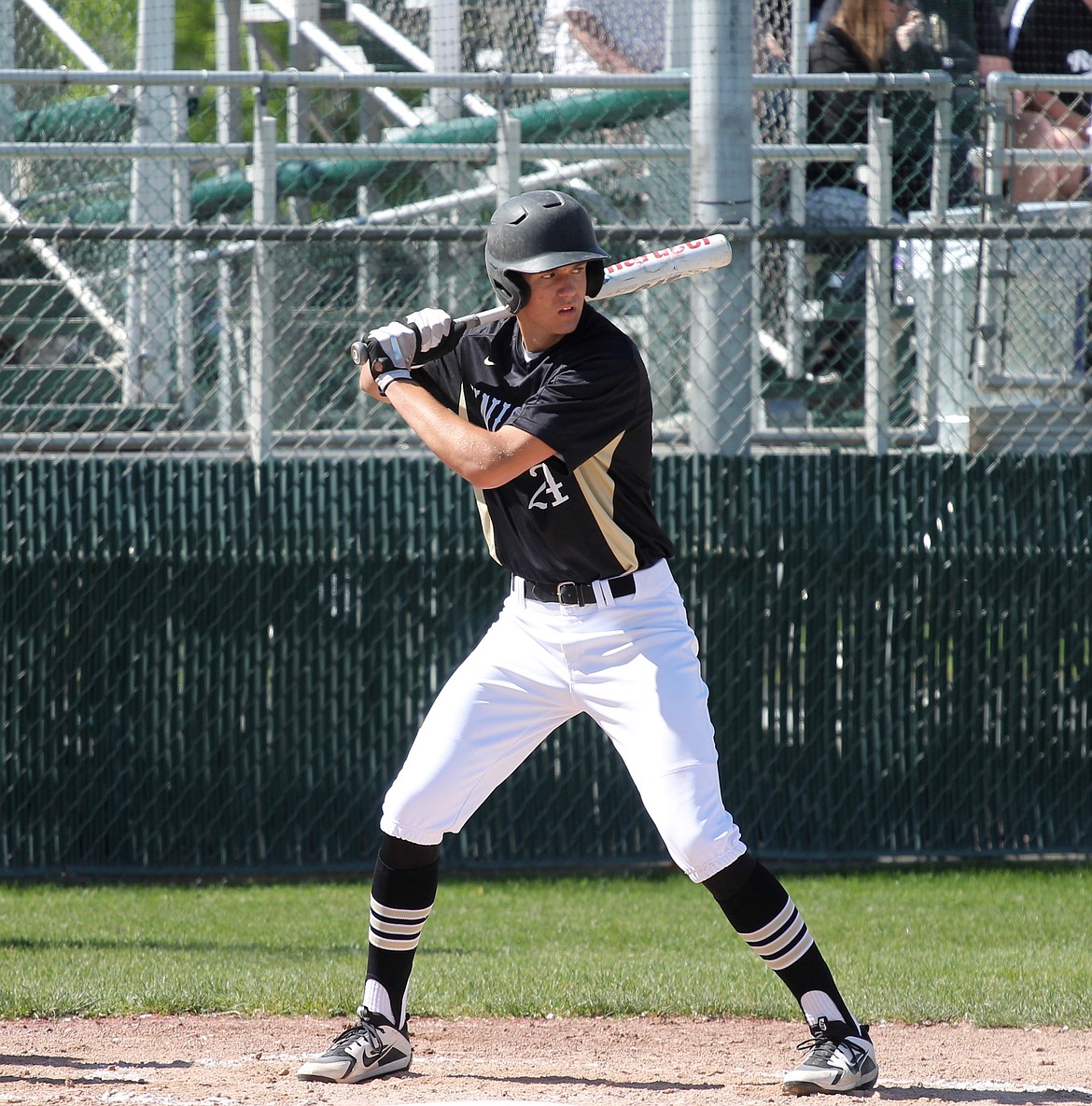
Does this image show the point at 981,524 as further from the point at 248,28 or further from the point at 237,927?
the point at 248,28

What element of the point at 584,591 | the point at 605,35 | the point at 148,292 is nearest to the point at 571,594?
the point at 584,591

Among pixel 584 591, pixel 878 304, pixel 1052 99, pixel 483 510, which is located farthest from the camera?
pixel 1052 99

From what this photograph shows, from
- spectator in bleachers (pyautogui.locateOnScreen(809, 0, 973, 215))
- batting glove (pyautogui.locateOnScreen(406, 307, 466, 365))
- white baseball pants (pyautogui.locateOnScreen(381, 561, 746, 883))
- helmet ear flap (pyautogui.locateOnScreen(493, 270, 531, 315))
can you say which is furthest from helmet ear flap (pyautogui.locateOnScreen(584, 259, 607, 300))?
spectator in bleachers (pyautogui.locateOnScreen(809, 0, 973, 215))

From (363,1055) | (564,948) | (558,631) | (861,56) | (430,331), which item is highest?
(861,56)

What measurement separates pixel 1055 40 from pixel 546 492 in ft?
19.8

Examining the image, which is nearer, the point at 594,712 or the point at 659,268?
the point at 594,712

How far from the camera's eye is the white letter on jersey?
3.51 meters

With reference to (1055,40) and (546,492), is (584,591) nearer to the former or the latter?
(546,492)

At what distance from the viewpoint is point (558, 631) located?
3.54m

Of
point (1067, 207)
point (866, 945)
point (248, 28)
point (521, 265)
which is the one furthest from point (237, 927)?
point (248, 28)

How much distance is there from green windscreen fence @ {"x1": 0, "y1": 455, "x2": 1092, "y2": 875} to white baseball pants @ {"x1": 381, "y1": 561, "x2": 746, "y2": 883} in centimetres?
239

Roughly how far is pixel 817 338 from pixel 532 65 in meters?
2.84

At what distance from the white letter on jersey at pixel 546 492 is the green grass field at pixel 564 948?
5.37 feet

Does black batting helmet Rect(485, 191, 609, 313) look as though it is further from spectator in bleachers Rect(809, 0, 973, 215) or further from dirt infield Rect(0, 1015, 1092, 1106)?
spectator in bleachers Rect(809, 0, 973, 215)
